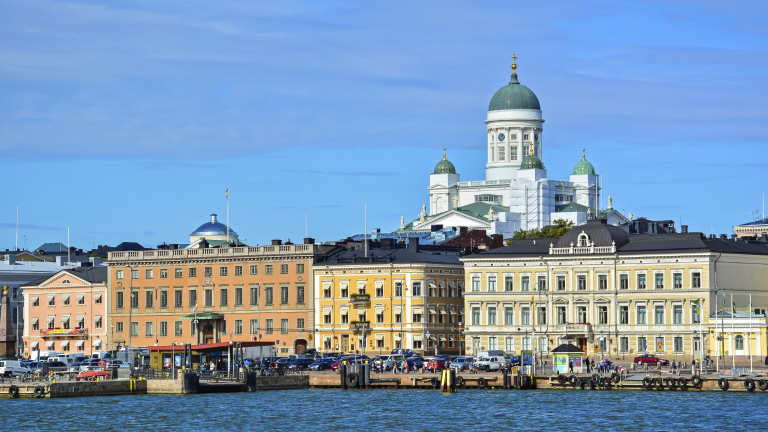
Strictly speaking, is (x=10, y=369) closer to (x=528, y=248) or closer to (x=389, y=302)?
(x=389, y=302)

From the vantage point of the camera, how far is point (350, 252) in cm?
14862

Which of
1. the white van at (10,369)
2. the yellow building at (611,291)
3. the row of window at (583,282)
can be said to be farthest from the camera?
the row of window at (583,282)

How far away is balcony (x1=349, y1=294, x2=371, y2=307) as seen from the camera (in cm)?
14125

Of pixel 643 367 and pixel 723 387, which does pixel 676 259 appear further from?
pixel 723 387

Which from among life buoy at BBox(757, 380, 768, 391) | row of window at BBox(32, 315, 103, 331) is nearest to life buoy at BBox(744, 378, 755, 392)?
life buoy at BBox(757, 380, 768, 391)

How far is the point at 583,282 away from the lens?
5103 inches

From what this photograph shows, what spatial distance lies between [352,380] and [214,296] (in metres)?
43.4

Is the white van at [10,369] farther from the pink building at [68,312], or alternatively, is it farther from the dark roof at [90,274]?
the dark roof at [90,274]

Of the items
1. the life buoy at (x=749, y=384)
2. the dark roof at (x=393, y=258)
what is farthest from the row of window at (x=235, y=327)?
the life buoy at (x=749, y=384)

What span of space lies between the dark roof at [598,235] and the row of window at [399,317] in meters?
14.2

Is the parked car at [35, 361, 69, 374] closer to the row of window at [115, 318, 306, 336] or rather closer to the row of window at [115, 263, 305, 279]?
the row of window at [115, 318, 306, 336]

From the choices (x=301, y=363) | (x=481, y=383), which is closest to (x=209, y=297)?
(x=301, y=363)

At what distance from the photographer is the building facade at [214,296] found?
146 m

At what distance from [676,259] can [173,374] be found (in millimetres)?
41376
